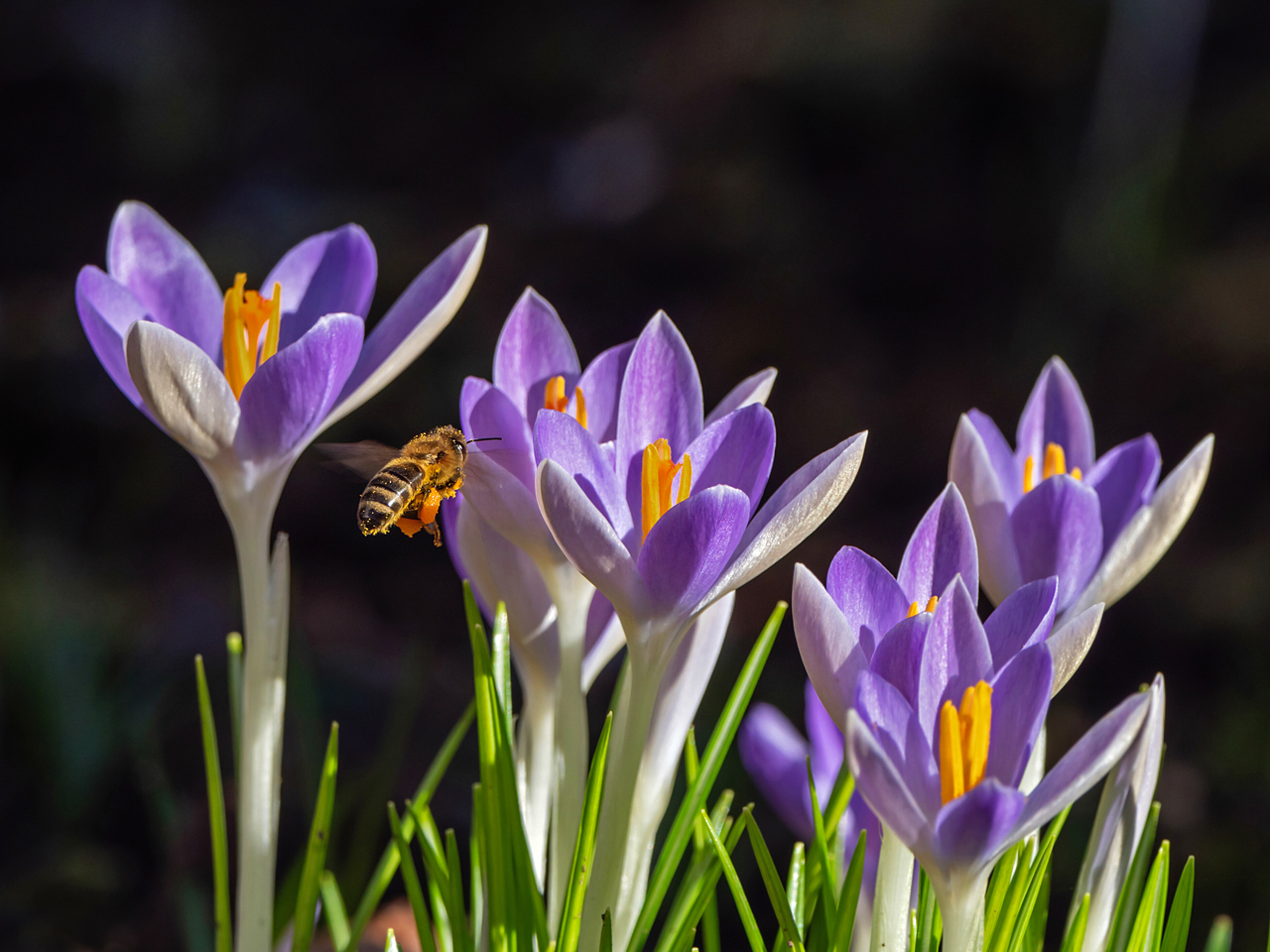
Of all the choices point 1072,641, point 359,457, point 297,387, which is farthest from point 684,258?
point 1072,641

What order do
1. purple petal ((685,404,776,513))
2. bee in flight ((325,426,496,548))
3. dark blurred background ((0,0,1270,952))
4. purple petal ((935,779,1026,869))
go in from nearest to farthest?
1. purple petal ((935,779,1026,869))
2. purple petal ((685,404,776,513))
3. bee in flight ((325,426,496,548))
4. dark blurred background ((0,0,1270,952))

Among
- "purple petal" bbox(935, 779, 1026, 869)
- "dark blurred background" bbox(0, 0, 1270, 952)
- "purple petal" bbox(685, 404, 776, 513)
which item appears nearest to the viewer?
"purple petal" bbox(935, 779, 1026, 869)

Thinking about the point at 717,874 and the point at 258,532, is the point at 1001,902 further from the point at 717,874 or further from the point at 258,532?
the point at 258,532

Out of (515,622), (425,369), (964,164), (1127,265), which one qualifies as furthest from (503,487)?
(964,164)

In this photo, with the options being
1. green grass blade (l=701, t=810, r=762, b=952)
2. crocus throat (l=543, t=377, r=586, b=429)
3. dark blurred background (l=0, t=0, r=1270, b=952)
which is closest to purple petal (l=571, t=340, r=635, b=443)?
crocus throat (l=543, t=377, r=586, b=429)

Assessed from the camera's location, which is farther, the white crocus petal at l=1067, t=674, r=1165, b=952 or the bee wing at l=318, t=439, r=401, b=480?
the bee wing at l=318, t=439, r=401, b=480

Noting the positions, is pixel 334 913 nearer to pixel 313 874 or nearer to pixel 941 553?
pixel 313 874

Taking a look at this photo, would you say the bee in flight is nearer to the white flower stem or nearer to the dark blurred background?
the white flower stem
